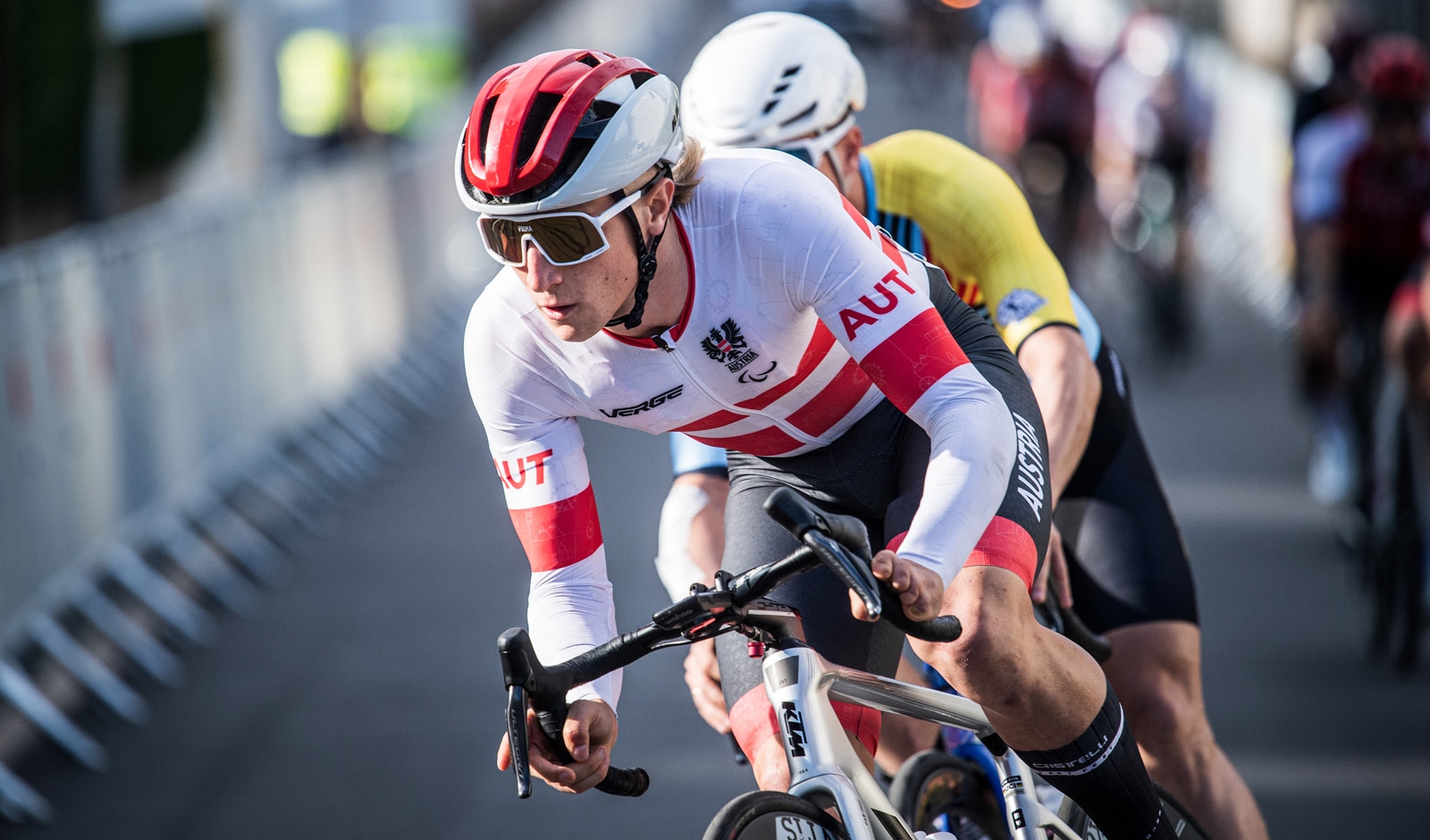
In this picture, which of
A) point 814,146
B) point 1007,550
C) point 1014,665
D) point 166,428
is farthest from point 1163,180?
point 1014,665

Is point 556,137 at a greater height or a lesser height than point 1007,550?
greater

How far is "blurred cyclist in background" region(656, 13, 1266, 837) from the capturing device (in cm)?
379

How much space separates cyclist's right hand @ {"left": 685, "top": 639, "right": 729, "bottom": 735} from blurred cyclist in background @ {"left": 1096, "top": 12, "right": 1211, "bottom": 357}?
9.60 metres

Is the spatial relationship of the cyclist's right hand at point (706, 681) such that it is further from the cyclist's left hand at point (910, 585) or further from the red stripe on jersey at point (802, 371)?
the cyclist's left hand at point (910, 585)

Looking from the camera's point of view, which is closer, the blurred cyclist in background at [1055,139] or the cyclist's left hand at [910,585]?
the cyclist's left hand at [910,585]

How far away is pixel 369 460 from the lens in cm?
1141

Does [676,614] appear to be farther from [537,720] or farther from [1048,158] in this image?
[1048,158]

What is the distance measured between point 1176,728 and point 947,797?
54 centimetres

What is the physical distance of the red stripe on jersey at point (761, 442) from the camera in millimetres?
3457

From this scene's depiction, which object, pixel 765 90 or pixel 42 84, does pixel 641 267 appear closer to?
pixel 765 90

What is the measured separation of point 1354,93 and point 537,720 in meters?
7.78

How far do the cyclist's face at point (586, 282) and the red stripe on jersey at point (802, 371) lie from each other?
0.40 m

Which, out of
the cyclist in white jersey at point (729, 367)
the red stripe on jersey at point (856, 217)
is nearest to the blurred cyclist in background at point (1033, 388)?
the cyclist in white jersey at point (729, 367)

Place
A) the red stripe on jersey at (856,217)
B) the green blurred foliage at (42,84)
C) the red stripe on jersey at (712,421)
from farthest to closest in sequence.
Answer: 1. the green blurred foliage at (42,84)
2. the red stripe on jersey at (712,421)
3. the red stripe on jersey at (856,217)
